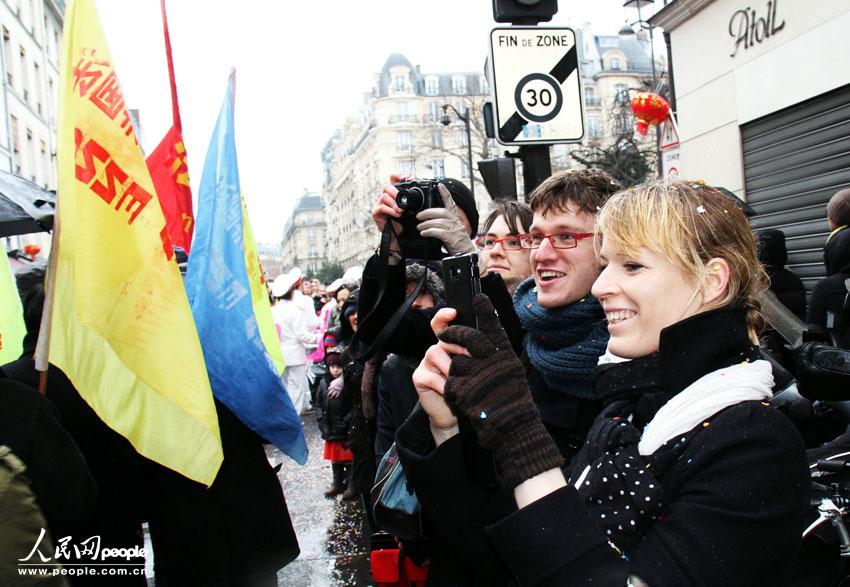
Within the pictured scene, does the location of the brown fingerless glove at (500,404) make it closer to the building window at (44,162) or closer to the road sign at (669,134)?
the road sign at (669,134)

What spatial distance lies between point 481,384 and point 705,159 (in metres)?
8.82

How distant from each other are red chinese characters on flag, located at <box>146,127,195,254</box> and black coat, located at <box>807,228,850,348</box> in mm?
3714

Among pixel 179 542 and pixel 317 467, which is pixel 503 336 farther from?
pixel 317 467

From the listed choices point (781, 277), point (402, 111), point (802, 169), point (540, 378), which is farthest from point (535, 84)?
point (402, 111)

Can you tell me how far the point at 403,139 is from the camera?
78.2m

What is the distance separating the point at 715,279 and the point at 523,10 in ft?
10.9

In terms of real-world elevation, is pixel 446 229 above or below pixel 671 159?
below

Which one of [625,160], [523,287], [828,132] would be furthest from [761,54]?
[625,160]

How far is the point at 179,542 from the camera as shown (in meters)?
3.14

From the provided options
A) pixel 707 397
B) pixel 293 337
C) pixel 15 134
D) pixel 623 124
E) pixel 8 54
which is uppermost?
pixel 8 54

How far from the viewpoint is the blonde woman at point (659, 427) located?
51.4 inches

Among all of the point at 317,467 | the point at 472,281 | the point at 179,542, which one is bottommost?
the point at 317,467

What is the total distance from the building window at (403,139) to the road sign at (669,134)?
2707 inches

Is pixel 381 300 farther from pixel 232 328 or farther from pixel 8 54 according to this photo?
pixel 8 54
